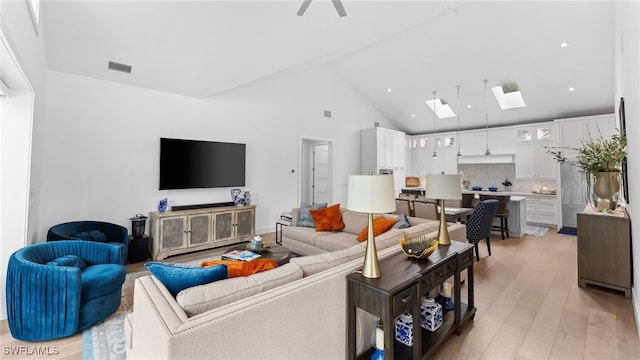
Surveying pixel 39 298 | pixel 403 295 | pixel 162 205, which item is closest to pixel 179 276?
pixel 403 295

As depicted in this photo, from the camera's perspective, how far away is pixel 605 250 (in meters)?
3.11

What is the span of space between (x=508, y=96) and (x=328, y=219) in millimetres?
5911

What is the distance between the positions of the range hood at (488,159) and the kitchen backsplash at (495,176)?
0.32 metres

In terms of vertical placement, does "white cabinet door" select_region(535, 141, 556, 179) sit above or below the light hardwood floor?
above

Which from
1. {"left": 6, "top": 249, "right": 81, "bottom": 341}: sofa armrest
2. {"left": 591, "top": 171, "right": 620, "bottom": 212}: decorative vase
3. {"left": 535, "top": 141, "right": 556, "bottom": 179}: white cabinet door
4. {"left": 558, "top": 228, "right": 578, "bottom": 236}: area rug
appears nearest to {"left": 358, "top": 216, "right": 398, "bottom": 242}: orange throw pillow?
{"left": 591, "top": 171, "right": 620, "bottom": 212}: decorative vase

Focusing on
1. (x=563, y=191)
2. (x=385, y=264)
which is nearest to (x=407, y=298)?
(x=385, y=264)

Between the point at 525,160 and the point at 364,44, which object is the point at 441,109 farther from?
the point at 364,44

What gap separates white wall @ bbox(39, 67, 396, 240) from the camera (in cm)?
394

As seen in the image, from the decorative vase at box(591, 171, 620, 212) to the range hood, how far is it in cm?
461

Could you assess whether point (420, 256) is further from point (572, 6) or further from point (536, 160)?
point (536, 160)

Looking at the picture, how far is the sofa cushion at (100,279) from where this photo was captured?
237 cm

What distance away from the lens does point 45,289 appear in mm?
2193

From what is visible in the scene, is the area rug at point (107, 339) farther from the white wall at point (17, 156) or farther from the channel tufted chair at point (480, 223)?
the channel tufted chair at point (480, 223)

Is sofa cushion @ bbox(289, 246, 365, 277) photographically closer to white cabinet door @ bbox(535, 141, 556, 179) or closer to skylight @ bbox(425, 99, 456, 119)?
skylight @ bbox(425, 99, 456, 119)
